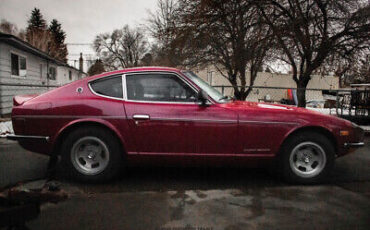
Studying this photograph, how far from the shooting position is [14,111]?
3525mm

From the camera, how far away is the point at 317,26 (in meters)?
11.4

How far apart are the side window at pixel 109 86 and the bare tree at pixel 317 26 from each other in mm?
8266

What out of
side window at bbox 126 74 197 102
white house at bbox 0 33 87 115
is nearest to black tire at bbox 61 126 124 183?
side window at bbox 126 74 197 102

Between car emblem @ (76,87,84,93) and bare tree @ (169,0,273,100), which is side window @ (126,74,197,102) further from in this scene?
bare tree @ (169,0,273,100)

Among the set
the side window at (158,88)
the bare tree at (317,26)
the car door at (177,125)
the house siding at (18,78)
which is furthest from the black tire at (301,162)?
the house siding at (18,78)

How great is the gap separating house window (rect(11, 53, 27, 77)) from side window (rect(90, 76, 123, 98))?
36.9 feet

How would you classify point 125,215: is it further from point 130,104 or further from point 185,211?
point 130,104

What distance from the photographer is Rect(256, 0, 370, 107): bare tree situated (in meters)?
10.5

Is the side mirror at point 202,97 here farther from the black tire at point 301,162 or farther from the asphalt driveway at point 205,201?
the black tire at point 301,162

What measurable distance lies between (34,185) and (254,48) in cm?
1121

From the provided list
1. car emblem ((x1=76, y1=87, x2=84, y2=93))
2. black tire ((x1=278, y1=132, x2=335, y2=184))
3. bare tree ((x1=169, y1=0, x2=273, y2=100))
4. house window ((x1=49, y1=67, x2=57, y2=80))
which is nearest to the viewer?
black tire ((x1=278, y1=132, x2=335, y2=184))

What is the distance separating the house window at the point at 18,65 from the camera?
12625 millimetres

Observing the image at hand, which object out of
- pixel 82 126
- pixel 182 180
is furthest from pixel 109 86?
pixel 182 180

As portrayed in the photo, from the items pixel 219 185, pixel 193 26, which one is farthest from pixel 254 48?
pixel 219 185
